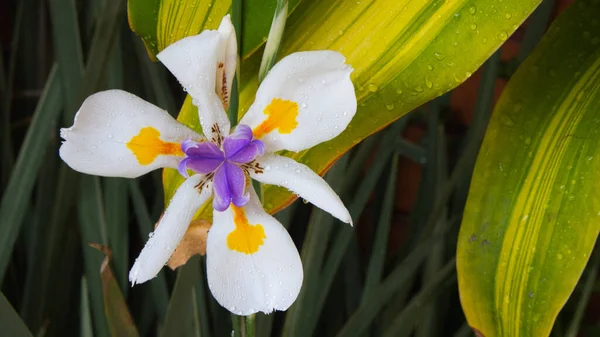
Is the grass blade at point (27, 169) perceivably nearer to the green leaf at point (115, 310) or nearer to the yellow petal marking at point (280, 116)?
the green leaf at point (115, 310)

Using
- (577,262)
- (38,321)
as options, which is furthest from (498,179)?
(38,321)

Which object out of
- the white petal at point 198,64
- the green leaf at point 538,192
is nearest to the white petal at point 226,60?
the white petal at point 198,64

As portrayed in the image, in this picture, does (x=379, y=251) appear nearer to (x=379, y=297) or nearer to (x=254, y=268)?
(x=379, y=297)

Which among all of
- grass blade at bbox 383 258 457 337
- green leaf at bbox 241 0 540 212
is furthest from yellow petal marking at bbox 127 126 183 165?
grass blade at bbox 383 258 457 337

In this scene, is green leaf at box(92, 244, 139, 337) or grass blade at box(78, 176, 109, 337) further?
grass blade at box(78, 176, 109, 337)

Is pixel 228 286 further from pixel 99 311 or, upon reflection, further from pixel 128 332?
pixel 99 311

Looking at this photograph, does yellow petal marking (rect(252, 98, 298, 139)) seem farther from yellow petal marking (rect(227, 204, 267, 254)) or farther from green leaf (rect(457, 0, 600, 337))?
green leaf (rect(457, 0, 600, 337))
